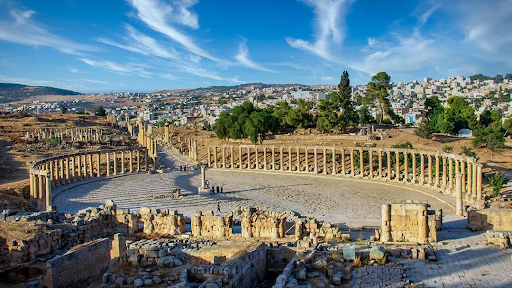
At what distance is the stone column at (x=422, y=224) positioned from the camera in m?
16.9

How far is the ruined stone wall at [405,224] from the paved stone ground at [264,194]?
22.1 feet

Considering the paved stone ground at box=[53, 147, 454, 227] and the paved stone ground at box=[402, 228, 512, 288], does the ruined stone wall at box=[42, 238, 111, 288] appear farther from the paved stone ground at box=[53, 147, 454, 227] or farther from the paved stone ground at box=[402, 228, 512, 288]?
the paved stone ground at box=[53, 147, 454, 227]

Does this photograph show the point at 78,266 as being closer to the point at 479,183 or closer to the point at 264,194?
the point at 264,194

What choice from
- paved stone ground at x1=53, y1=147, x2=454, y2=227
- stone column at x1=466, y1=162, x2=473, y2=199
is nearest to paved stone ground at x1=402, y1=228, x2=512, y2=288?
paved stone ground at x1=53, y1=147, x2=454, y2=227

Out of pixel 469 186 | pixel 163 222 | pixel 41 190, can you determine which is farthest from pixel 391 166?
Result: pixel 41 190

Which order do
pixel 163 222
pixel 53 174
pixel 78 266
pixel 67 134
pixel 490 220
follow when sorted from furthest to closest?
pixel 67 134, pixel 53 174, pixel 163 222, pixel 490 220, pixel 78 266

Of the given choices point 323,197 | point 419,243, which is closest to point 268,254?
point 419,243

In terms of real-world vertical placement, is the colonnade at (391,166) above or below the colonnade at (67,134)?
below

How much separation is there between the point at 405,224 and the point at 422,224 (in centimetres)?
64

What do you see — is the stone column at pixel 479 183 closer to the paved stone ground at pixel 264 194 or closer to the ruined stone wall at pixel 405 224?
the paved stone ground at pixel 264 194

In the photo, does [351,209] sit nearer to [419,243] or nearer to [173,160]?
[419,243]

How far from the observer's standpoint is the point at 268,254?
15164 mm

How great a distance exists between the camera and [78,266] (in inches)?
565

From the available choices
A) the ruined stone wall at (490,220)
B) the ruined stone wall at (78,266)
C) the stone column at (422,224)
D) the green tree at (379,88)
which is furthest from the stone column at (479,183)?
the green tree at (379,88)
